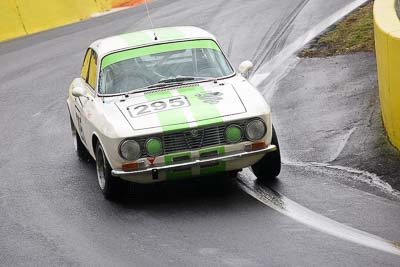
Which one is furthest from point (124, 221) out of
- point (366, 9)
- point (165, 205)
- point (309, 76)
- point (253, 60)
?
point (366, 9)

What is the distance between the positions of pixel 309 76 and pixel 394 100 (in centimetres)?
478

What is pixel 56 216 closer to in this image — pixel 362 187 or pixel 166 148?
pixel 166 148

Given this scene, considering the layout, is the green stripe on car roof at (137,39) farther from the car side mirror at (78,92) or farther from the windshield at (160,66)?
the car side mirror at (78,92)

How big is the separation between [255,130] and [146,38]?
90.3 inches

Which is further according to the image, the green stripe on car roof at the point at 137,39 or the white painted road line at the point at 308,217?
the green stripe on car roof at the point at 137,39

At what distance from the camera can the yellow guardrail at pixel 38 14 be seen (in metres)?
22.8

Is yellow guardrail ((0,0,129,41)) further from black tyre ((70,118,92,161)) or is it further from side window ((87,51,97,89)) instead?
side window ((87,51,97,89))

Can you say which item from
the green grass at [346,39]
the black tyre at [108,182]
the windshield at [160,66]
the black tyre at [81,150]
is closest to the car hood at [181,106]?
the windshield at [160,66]

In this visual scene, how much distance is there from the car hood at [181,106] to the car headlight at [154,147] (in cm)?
14

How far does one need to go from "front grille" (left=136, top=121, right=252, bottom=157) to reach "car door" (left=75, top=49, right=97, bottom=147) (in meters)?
1.54

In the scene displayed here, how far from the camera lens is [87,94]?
10.9 m

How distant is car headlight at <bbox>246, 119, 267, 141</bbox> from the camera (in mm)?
9492

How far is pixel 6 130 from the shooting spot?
1412 centimetres

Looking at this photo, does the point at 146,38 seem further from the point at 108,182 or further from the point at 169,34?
the point at 108,182
